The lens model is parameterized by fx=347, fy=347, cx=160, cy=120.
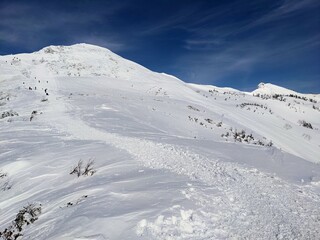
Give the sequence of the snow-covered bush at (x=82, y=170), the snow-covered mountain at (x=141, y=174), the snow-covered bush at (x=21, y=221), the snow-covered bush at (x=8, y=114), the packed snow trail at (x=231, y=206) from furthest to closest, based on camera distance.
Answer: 1. the snow-covered bush at (x=8, y=114)
2. the snow-covered bush at (x=82, y=170)
3. the snow-covered bush at (x=21, y=221)
4. the snow-covered mountain at (x=141, y=174)
5. the packed snow trail at (x=231, y=206)

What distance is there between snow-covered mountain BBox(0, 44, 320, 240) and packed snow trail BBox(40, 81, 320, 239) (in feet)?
0.10

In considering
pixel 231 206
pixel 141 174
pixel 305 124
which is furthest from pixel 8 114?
pixel 305 124

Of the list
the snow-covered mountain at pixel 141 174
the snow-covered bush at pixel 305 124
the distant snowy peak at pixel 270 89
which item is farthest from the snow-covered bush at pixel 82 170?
the distant snowy peak at pixel 270 89

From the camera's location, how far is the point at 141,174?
38.4 feet

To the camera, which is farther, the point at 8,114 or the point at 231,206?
the point at 8,114

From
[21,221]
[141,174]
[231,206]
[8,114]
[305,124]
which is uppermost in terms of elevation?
[305,124]

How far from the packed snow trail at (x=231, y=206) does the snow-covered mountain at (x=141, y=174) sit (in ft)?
0.10

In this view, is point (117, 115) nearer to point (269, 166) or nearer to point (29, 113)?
point (29, 113)

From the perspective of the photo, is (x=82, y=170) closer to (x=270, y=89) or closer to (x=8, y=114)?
(x=8, y=114)

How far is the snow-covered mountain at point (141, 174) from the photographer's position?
7699 millimetres

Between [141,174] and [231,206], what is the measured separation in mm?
3797

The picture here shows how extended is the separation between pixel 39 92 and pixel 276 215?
96.0 ft

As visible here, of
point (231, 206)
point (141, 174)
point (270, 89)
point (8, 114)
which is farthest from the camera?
point (270, 89)

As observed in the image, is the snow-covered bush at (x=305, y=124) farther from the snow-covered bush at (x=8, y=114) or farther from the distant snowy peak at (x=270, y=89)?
the distant snowy peak at (x=270, y=89)
